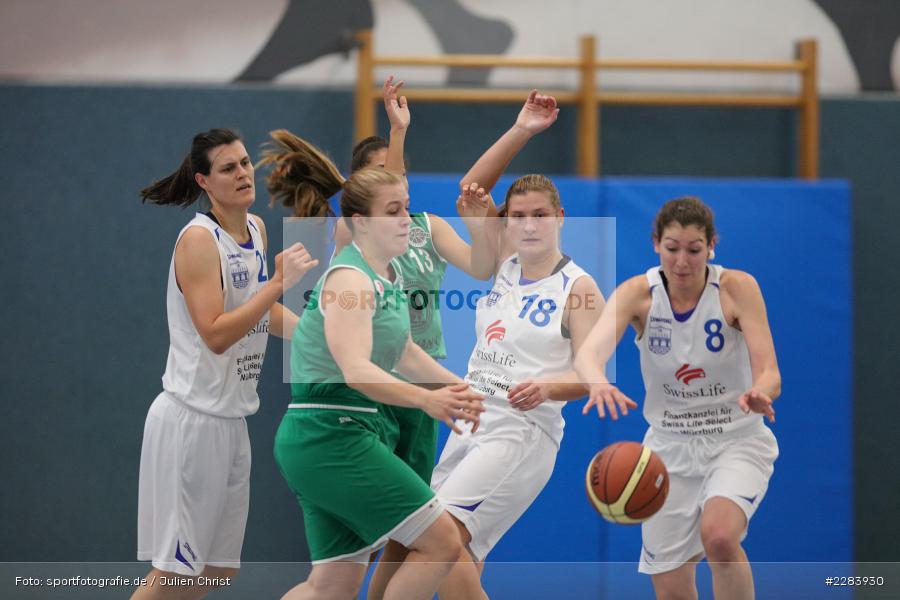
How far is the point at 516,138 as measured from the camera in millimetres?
4031

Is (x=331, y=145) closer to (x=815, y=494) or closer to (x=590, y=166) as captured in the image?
(x=590, y=166)

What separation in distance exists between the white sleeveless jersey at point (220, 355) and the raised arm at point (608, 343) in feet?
3.74

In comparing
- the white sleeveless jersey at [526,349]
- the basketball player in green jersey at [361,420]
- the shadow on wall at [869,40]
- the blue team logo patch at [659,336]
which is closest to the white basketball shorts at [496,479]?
the white sleeveless jersey at [526,349]

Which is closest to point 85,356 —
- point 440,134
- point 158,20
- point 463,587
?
point 158,20

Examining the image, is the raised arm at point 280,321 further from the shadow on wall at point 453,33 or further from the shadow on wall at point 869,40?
the shadow on wall at point 869,40

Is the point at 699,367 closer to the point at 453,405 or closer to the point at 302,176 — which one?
the point at 453,405

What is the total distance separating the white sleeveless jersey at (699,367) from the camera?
12.6 ft

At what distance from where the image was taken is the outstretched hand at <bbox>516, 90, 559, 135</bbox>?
4043mm

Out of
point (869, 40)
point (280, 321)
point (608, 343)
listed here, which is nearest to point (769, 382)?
point (608, 343)

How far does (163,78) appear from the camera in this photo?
5863 millimetres

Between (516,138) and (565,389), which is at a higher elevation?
(516,138)

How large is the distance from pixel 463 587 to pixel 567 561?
191cm

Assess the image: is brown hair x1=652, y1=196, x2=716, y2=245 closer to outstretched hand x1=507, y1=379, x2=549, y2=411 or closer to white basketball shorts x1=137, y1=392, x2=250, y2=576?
outstretched hand x1=507, y1=379, x2=549, y2=411

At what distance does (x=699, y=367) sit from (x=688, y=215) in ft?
1.80
